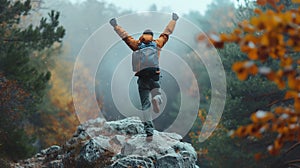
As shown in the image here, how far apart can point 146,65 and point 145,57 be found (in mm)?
164

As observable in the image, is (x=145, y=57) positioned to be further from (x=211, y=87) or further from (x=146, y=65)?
(x=211, y=87)

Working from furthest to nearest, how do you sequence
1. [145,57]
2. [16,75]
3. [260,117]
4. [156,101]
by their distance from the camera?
[16,75] → [156,101] → [145,57] → [260,117]

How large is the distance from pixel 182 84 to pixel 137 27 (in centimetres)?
710

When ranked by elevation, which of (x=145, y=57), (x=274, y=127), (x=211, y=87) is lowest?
(x=274, y=127)

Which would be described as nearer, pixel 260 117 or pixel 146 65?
pixel 260 117

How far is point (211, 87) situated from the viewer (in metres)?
22.7

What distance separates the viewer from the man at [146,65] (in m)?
7.52

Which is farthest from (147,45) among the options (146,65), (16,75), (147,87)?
(16,75)

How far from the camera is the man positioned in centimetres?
752

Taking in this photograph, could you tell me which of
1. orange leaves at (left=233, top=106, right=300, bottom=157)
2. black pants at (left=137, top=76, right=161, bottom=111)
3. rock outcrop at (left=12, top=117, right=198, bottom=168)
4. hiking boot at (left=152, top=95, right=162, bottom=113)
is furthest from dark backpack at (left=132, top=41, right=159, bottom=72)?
orange leaves at (left=233, top=106, right=300, bottom=157)

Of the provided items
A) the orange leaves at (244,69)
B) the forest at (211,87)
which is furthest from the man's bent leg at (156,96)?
the orange leaves at (244,69)

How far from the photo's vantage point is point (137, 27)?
34.9 metres

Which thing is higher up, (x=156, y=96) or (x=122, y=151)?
(x=156, y=96)

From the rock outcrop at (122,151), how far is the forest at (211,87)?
1.43 m
